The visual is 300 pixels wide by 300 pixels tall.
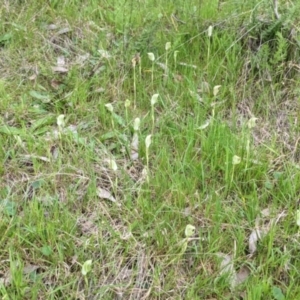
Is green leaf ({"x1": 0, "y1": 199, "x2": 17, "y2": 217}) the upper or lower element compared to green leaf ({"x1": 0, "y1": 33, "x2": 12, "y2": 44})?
lower

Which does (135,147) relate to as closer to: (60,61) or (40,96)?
(40,96)

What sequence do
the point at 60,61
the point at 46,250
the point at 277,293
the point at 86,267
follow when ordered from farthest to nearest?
the point at 60,61 < the point at 46,250 < the point at 277,293 < the point at 86,267

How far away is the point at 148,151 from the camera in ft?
7.77

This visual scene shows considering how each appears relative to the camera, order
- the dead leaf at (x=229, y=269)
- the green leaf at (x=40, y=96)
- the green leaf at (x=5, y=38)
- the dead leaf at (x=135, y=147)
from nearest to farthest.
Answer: the dead leaf at (x=229, y=269) < the dead leaf at (x=135, y=147) < the green leaf at (x=40, y=96) < the green leaf at (x=5, y=38)

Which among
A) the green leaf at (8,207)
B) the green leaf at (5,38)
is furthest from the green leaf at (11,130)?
the green leaf at (5,38)

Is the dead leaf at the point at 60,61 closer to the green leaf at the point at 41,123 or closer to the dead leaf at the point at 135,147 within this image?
the green leaf at the point at 41,123

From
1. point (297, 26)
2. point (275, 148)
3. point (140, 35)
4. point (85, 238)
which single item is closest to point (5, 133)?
point (85, 238)

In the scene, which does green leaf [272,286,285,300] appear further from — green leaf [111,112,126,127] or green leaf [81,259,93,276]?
green leaf [111,112,126,127]

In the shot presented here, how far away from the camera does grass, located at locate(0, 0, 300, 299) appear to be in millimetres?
1932

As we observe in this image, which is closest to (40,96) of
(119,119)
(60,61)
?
(60,61)

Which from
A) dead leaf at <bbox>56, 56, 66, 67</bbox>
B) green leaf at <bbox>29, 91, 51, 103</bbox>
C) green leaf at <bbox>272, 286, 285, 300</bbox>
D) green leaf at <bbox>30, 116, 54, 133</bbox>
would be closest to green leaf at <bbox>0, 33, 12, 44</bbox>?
dead leaf at <bbox>56, 56, 66, 67</bbox>

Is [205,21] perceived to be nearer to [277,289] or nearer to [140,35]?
[140,35]

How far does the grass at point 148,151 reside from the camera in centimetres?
193

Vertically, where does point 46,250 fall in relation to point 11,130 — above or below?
below
